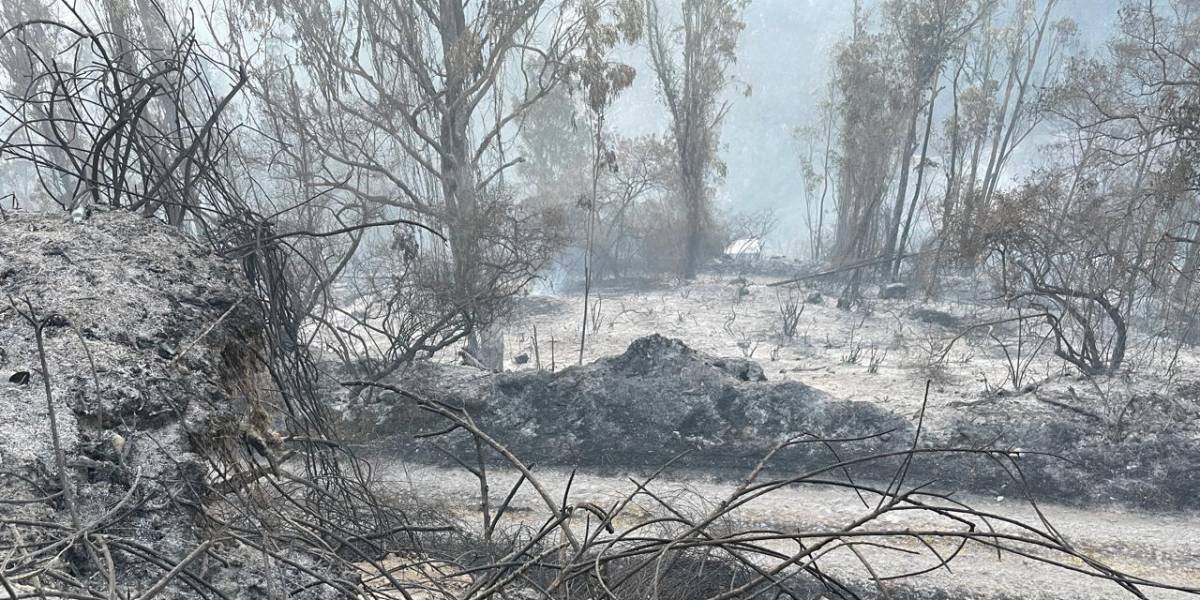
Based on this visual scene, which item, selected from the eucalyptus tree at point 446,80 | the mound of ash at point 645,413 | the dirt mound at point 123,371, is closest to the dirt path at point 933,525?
the mound of ash at point 645,413

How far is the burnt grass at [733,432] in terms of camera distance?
6.17 meters

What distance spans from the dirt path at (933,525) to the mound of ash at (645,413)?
1.42 feet

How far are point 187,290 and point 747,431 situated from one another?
5761mm

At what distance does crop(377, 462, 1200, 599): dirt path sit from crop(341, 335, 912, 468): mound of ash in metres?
0.43

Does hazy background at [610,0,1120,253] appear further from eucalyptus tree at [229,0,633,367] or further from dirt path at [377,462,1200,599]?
dirt path at [377,462,1200,599]

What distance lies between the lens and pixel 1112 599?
444 centimetres

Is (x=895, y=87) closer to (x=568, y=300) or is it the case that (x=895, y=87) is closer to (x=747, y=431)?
(x=568, y=300)

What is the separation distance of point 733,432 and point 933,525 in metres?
2.26

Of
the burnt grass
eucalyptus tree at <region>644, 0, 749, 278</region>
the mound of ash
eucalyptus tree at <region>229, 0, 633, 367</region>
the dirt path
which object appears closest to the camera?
the dirt path

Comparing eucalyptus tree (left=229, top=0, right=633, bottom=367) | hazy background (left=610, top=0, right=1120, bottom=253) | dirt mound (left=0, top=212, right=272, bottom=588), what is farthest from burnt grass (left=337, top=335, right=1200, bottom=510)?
hazy background (left=610, top=0, right=1120, bottom=253)

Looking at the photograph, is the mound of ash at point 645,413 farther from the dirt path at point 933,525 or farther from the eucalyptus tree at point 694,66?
the eucalyptus tree at point 694,66

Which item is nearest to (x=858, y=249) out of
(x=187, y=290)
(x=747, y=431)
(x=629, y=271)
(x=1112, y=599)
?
(x=629, y=271)

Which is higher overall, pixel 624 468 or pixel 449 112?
pixel 449 112

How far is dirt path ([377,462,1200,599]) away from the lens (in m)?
4.57
